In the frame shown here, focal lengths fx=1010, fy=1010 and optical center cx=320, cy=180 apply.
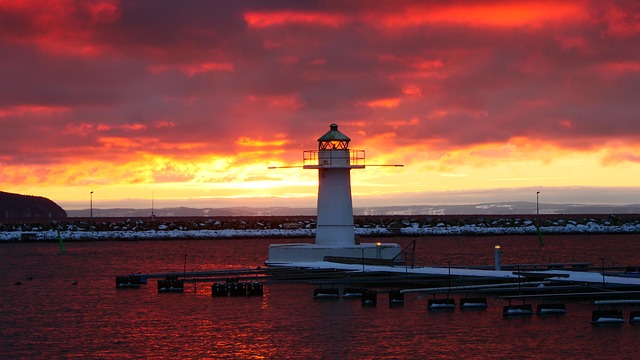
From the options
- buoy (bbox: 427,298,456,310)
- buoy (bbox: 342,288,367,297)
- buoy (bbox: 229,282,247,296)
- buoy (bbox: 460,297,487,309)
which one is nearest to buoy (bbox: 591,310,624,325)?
buoy (bbox: 460,297,487,309)

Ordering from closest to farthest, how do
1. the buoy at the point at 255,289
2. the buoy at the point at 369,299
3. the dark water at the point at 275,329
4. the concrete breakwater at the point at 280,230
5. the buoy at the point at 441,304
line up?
the dark water at the point at 275,329 → the buoy at the point at 441,304 → the buoy at the point at 369,299 → the buoy at the point at 255,289 → the concrete breakwater at the point at 280,230

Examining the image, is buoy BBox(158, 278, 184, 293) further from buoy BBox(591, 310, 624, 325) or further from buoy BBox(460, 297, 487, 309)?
buoy BBox(591, 310, 624, 325)

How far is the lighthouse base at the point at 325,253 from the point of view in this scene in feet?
148

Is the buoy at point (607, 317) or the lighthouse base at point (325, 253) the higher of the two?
the lighthouse base at point (325, 253)

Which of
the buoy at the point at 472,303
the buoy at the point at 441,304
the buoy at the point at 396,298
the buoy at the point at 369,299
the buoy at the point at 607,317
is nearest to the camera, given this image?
the buoy at the point at 607,317

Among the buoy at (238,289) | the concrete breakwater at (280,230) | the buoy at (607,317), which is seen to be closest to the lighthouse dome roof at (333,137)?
the buoy at (238,289)

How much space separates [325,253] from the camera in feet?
149

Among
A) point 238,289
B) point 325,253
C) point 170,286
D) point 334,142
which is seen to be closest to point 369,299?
point 238,289

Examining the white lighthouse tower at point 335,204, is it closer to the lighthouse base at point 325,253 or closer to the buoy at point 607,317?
the lighthouse base at point 325,253

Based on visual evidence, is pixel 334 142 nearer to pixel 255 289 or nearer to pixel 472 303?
pixel 255 289

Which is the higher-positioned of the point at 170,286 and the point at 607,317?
the point at 170,286

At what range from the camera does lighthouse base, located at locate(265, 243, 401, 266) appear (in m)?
45.2

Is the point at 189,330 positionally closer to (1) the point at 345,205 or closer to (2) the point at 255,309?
(2) the point at 255,309

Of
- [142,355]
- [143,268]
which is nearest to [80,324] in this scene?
[142,355]
